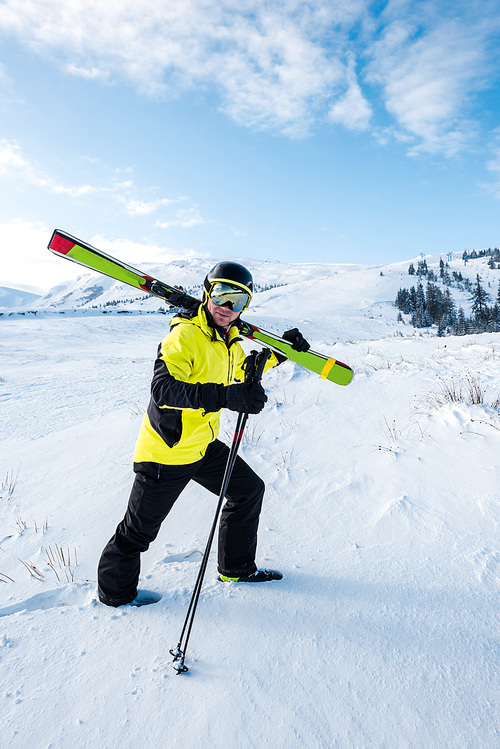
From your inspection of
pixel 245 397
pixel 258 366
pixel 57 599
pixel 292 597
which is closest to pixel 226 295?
pixel 258 366

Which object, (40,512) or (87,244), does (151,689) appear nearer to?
(40,512)

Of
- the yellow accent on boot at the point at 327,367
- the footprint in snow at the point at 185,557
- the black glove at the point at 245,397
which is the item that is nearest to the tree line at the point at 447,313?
the yellow accent on boot at the point at 327,367

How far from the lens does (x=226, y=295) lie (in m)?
2.69

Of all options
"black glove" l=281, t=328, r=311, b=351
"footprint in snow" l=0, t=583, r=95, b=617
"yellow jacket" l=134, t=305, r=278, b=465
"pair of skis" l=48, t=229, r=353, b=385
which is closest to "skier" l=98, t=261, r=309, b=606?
"yellow jacket" l=134, t=305, r=278, b=465

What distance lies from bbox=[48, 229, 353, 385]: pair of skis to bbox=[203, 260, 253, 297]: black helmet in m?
0.44

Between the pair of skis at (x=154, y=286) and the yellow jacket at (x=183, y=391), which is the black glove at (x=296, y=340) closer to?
the pair of skis at (x=154, y=286)

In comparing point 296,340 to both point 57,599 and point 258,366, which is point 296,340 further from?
point 57,599

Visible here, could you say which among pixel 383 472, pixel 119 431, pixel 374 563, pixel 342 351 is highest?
pixel 342 351

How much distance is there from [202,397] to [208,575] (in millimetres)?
1510

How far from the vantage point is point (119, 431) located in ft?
18.1

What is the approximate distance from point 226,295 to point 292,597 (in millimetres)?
2177

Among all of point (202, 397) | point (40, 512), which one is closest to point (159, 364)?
point (202, 397)

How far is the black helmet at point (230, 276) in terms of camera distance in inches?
108

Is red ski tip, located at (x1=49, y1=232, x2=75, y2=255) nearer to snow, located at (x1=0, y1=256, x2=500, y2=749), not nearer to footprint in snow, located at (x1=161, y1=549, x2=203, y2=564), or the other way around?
snow, located at (x1=0, y1=256, x2=500, y2=749)
